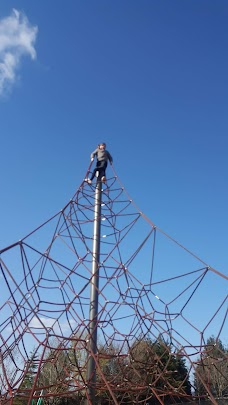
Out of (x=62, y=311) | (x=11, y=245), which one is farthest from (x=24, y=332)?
(x=11, y=245)

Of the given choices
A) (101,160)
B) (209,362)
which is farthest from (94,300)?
(101,160)

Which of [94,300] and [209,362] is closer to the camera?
[94,300]

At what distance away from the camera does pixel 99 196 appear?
7934 mm

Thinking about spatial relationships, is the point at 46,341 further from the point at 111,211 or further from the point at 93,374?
the point at 111,211

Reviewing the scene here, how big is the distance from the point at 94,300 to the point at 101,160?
2.86 meters

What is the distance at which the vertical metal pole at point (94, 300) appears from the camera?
244 inches

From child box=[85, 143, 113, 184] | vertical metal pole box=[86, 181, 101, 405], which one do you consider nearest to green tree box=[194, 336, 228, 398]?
vertical metal pole box=[86, 181, 101, 405]

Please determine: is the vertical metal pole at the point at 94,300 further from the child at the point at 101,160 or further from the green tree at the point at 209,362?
the green tree at the point at 209,362

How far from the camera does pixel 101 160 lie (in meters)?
8.28

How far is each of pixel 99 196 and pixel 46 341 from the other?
347cm

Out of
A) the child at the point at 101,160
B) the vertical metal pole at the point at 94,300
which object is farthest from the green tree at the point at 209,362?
the child at the point at 101,160

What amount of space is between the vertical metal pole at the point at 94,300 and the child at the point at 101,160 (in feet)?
0.72

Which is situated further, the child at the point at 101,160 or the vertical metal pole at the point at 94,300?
the child at the point at 101,160

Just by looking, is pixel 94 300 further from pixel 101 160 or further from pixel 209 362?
pixel 101 160
